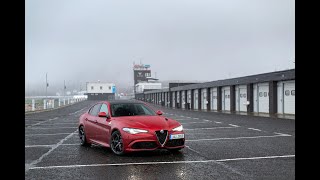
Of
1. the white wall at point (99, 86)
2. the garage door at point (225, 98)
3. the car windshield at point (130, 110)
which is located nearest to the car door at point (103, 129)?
the car windshield at point (130, 110)

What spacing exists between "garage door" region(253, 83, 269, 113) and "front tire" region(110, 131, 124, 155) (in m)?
24.1

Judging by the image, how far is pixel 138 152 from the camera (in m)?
9.01

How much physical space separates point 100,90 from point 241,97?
6775 cm

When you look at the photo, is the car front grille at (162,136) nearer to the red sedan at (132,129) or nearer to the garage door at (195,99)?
the red sedan at (132,129)

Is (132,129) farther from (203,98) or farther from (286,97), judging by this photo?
(203,98)

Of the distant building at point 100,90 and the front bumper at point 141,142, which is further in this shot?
the distant building at point 100,90

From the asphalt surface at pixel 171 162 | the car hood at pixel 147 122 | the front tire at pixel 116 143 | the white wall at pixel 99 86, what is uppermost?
the white wall at pixel 99 86

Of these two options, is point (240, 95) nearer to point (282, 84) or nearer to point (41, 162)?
point (282, 84)

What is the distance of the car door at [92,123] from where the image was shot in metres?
9.93

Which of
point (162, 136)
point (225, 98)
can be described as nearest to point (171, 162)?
point (162, 136)
